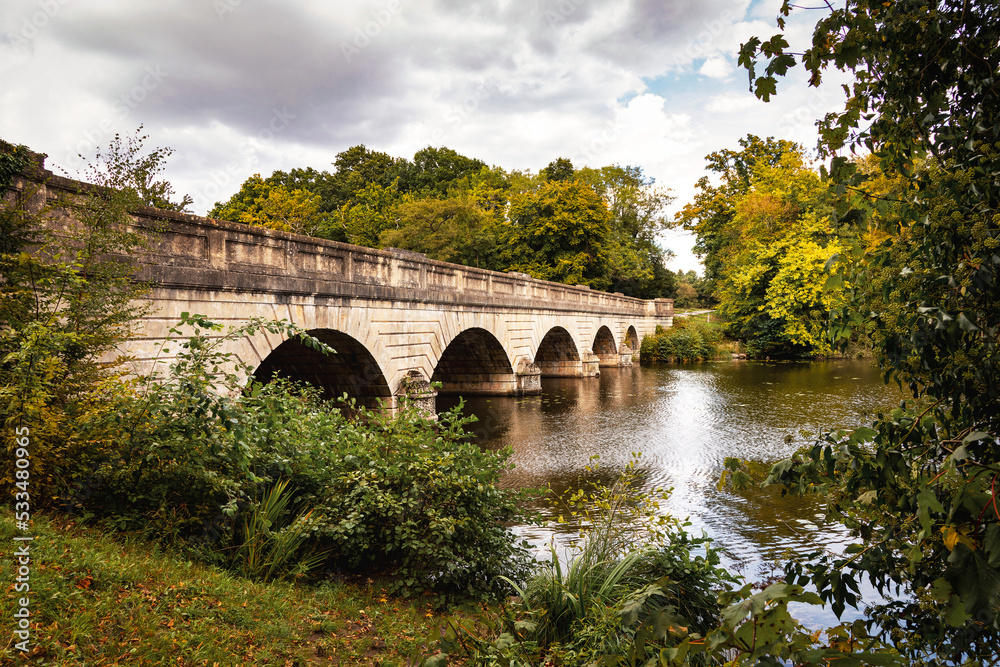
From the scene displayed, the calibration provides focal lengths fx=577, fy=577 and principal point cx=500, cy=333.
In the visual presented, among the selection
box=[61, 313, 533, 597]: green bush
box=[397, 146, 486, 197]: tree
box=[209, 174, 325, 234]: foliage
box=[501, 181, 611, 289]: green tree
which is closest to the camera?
box=[61, 313, 533, 597]: green bush

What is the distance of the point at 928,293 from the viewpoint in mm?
1785

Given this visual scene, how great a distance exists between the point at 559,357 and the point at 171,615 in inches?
925

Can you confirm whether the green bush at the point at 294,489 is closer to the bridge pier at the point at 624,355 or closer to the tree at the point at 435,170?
the bridge pier at the point at 624,355

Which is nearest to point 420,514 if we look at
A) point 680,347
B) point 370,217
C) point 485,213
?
point 680,347

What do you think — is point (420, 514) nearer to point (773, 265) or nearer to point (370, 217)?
point (773, 265)

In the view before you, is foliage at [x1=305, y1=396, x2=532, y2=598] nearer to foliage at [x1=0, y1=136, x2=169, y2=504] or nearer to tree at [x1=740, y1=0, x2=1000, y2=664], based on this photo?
foliage at [x1=0, y1=136, x2=169, y2=504]

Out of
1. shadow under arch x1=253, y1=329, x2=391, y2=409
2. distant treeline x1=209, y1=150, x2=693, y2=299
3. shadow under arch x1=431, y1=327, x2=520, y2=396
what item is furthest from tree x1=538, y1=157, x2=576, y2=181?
shadow under arch x1=253, y1=329, x2=391, y2=409

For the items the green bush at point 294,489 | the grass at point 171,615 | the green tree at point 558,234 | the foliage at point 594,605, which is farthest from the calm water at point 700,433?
the green tree at point 558,234

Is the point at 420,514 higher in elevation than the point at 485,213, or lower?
lower

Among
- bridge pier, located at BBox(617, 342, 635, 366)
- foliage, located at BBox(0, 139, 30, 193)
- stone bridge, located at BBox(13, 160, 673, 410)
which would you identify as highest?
foliage, located at BBox(0, 139, 30, 193)

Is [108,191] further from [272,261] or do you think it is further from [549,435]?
[549,435]

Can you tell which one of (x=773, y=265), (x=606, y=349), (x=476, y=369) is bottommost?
(x=476, y=369)

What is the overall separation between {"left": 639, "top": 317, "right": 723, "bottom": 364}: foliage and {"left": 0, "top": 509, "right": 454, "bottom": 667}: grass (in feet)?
103

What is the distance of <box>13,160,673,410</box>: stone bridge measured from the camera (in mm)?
7055
